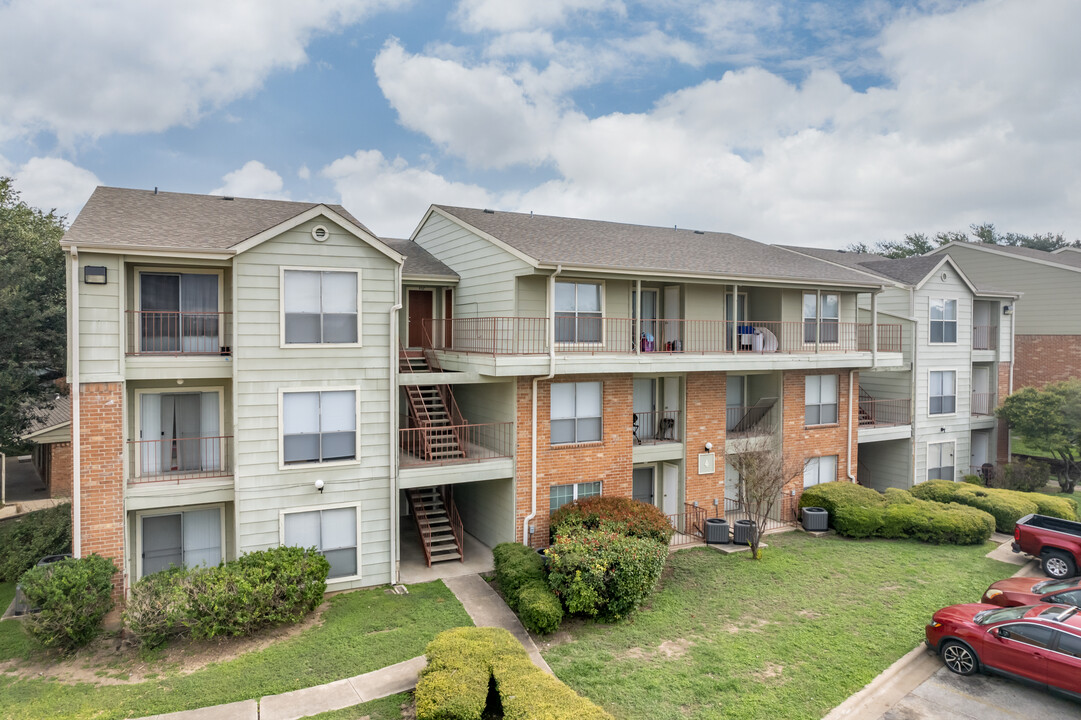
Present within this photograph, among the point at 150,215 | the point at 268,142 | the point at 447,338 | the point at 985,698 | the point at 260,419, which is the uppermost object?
the point at 268,142

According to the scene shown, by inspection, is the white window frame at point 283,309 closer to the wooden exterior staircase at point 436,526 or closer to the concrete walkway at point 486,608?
the wooden exterior staircase at point 436,526

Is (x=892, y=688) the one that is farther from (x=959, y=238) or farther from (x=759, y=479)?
(x=959, y=238)

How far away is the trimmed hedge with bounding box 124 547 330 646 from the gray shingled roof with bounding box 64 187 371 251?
22.0 feet

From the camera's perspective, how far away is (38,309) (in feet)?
64.6

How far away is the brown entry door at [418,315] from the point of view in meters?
20.0

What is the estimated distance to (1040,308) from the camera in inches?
1126

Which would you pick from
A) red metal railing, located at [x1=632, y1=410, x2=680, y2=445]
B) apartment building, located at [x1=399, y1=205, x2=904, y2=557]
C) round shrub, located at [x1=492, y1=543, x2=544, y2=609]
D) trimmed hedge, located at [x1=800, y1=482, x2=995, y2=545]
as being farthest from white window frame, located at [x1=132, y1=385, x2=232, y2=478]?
trimmed hedge, located at [x1=800, y1=482, x2=995, y2=545]

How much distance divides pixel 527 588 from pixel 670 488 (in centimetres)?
772

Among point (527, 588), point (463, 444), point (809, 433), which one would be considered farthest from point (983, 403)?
point (527, 588)

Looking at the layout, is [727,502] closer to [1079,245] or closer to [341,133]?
[341,133]

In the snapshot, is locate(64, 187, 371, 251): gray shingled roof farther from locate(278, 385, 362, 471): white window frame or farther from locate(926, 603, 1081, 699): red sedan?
locate(926, 603, 1081, 699): red sedan

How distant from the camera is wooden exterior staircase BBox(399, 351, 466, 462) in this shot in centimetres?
1652

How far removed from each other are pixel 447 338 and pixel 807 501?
1288cm

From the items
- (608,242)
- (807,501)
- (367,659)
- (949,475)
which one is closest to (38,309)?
(367,659)
